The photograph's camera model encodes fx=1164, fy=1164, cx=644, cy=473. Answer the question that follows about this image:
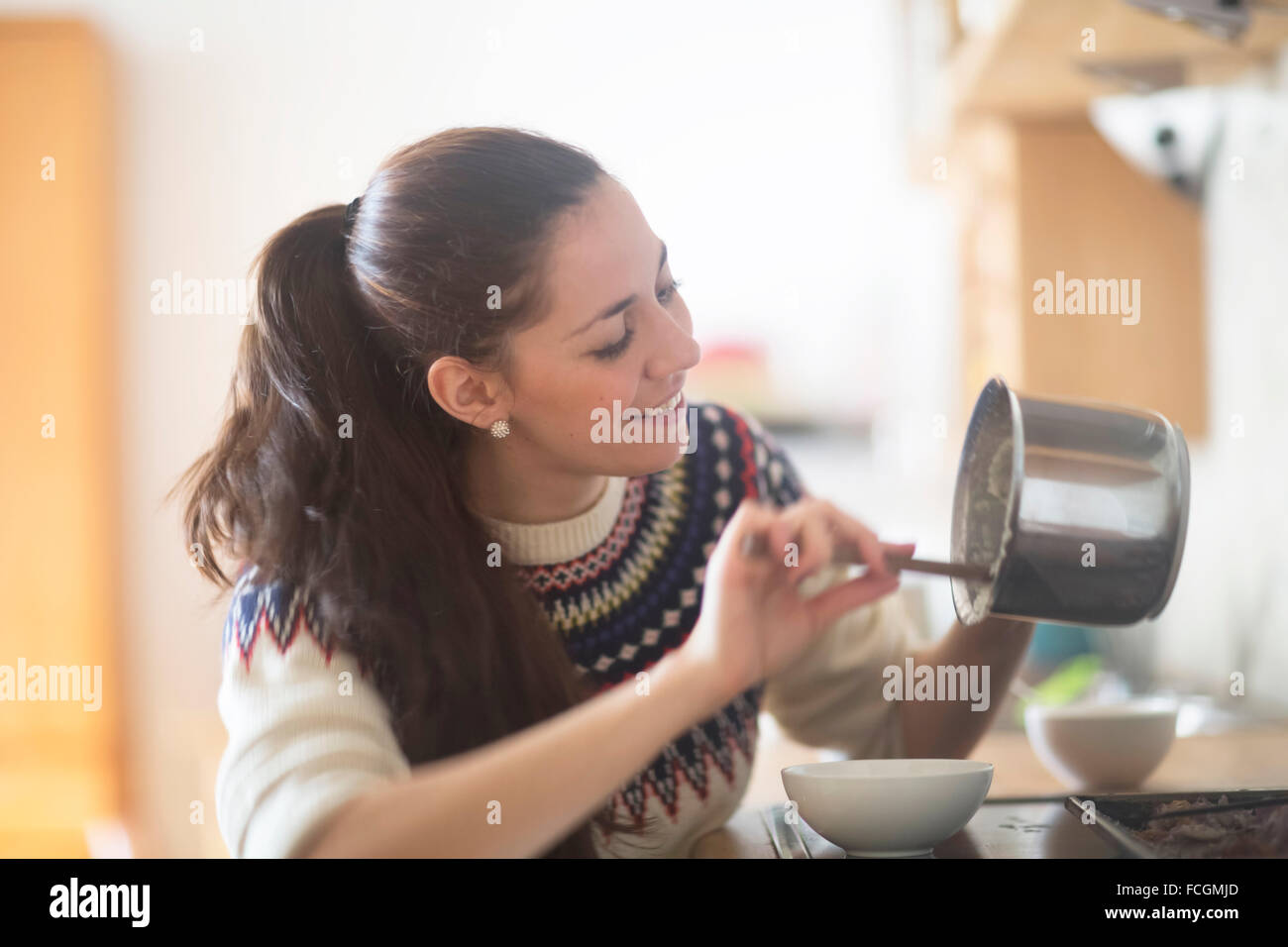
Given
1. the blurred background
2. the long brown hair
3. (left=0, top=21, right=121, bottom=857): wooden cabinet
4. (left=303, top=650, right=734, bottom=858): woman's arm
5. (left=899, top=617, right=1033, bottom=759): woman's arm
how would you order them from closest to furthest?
(left=303, top=650, right=734, bottom=858): woman's arm → the long brown hair → (left=899, top=617, right=1033, bottom=759): woman's arm → the blurred background → (left=0, top=21, right=121, bottom=857): wooden cabinet

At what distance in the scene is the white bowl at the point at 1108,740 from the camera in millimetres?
737

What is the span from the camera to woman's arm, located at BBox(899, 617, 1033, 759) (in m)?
0.76

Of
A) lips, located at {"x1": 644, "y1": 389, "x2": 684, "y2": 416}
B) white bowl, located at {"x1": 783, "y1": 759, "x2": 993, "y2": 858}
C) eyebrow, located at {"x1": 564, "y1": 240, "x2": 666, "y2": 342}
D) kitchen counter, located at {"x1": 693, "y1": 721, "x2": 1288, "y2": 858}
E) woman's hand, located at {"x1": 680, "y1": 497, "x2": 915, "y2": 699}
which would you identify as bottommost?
kitchen counter, located at {"x1": 693, "y1": 721, "x2": 1288, "y2": 858}

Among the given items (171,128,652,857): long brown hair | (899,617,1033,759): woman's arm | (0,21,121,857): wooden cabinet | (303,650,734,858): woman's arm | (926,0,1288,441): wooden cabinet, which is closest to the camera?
(303,650,734,858): woman's arm

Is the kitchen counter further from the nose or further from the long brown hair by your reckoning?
the nose

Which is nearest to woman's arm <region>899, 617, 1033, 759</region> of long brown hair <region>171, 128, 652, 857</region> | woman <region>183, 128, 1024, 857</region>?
woman <region>183, 128, 1024, 857</region>

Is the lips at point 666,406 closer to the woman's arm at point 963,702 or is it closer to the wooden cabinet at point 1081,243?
the woman's arm at point 963,702

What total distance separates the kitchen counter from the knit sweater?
0.06 m

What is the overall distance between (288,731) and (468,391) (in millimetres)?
236

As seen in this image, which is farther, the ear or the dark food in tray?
the ear

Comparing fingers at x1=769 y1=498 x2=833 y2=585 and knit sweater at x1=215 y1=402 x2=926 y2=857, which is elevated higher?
fingers at x1=769 y1=498 x2=833 y2=585

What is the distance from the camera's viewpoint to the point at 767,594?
0.56m
